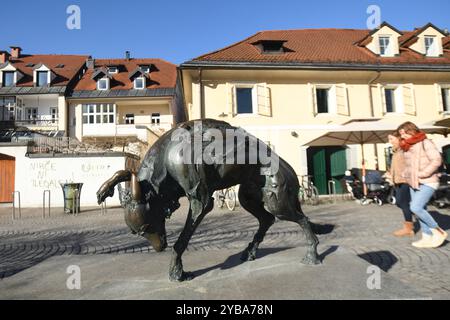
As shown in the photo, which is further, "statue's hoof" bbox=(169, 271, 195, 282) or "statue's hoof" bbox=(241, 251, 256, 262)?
"statue's hoof" bbox=(241, 251, 256, 262)

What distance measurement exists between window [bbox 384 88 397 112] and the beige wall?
46 centimetres

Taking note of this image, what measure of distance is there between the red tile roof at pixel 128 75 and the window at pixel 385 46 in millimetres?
18987

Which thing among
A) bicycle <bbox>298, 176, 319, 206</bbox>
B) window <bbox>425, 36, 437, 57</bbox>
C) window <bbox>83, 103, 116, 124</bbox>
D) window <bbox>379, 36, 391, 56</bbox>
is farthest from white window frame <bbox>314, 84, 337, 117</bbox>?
window <bbox>83, 103, 116, 124</bbox>

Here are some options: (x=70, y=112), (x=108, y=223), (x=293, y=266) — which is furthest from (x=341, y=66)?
(x=70, y=112)

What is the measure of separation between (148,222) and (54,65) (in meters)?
38.9

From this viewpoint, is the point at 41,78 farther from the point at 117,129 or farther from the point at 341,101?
the point at 341,101

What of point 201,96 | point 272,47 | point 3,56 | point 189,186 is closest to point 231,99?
point 201,96

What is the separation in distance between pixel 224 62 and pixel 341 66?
540cm

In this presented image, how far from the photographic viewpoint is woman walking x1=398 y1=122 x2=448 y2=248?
4.41 m

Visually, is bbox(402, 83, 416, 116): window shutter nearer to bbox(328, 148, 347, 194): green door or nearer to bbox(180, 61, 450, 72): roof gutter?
bbox(180, 61, 450, 72): roof gutter

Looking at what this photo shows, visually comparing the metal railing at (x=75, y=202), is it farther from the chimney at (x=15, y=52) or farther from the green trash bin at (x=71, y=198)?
the chimney at (x=15, y=52)

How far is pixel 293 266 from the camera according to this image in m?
2.97
